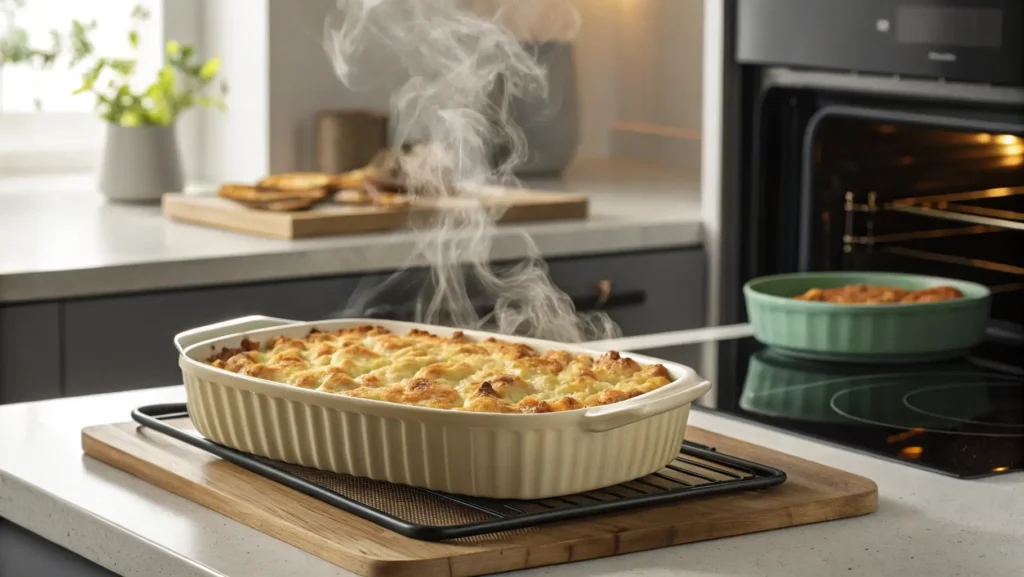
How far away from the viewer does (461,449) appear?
2.94ft

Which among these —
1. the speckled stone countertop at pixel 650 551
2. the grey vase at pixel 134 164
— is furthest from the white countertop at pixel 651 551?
the grey vase at pixel 134 164

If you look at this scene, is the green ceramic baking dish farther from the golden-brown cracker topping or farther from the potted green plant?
the potted green plant

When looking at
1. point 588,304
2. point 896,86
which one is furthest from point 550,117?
point 896,86

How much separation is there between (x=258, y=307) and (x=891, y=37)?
881 mm

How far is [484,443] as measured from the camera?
2.93 feet

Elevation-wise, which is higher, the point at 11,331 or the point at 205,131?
the point at 205,131

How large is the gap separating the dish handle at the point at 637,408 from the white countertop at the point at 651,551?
8 centimetres

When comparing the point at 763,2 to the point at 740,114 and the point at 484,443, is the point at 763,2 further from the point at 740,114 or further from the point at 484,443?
the point at 484,443

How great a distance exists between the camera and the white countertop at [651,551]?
0.87 metres

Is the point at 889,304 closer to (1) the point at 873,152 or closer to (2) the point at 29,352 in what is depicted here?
(1) the point at 873,152

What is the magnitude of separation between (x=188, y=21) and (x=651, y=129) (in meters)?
0.98

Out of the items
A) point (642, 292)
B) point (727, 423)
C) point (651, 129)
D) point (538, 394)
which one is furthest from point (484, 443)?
point (651, 129)

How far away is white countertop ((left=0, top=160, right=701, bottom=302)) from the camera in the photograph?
1.79m

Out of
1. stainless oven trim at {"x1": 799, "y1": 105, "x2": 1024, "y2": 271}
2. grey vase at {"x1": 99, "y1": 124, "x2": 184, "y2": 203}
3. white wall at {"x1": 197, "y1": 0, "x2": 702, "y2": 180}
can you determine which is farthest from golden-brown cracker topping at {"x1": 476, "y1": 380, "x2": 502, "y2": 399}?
white wall at {"x1": 197, "y1": 0, "x2": 702, "y2": 180}
